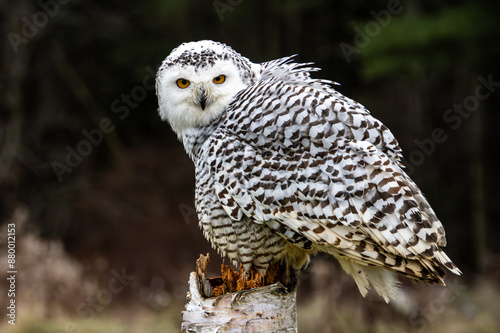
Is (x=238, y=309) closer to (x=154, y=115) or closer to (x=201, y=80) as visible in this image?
(x=201, y=80)

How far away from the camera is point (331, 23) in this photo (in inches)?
521

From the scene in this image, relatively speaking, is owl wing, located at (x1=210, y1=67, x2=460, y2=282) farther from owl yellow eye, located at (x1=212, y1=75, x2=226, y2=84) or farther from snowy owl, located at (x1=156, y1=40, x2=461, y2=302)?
owl yellow eye, located at (x1=212, y1=75, x2=226, y2=84)

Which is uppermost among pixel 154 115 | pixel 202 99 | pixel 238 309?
pixel 154 115

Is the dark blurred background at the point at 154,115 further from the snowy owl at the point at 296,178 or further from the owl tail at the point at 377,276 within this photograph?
the snowy owl at the point at 296,178

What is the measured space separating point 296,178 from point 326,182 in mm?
190

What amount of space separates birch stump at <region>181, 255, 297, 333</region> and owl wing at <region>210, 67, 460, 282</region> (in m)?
0.42

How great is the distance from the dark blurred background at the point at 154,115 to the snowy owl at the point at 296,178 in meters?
4.38

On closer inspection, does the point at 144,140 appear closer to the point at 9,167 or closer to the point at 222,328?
the point at 9,167

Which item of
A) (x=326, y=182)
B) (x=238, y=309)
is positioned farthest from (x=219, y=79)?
(x=238, y=309)

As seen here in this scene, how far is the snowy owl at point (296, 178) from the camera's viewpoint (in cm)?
367

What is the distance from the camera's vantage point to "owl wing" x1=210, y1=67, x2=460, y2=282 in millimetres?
3650

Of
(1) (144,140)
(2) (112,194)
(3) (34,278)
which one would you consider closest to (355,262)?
(3) (34,278)

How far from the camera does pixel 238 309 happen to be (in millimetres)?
3566

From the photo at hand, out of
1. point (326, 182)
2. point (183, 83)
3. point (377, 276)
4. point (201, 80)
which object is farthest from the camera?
point (183, 83)
